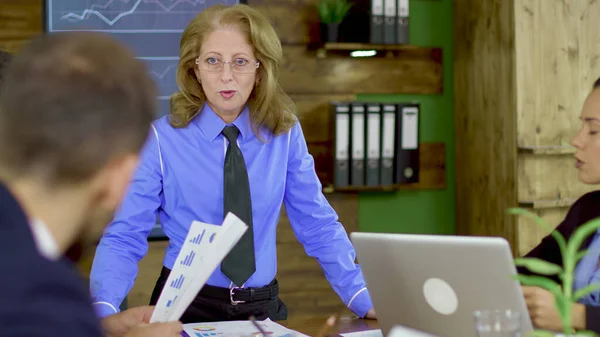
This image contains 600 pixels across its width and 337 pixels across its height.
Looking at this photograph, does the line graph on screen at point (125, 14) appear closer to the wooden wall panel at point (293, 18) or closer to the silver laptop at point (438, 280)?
the wooden wall panel at point (293, 18)

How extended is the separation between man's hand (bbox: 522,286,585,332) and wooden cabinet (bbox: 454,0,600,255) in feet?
7.68

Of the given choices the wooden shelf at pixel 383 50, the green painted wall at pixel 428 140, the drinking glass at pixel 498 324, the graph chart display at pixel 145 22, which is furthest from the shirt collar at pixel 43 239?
the green painted wall at pixel 428 140

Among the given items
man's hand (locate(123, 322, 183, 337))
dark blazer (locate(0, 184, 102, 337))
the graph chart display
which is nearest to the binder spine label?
the graph chart display

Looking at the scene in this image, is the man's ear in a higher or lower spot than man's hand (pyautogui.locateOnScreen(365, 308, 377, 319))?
higher

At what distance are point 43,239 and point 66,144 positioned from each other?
11 cm

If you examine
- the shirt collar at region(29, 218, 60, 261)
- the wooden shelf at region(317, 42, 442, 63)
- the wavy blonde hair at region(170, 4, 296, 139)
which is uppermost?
the wooden shelf at region(317, 42, 442, 63)

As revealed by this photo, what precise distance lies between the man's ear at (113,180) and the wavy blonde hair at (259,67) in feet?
4.12

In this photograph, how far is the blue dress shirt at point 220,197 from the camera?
2023mm

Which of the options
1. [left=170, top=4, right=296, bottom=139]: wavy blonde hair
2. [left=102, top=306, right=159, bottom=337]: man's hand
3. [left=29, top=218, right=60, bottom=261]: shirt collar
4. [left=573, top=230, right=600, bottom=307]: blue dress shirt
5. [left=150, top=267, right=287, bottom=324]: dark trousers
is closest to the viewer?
[left=29, top=218, right=60, bottom=261]: shirt collar

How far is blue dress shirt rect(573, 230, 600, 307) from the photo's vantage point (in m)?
1.66

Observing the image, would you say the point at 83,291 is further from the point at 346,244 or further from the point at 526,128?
the point at 526,128

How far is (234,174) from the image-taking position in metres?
2.12

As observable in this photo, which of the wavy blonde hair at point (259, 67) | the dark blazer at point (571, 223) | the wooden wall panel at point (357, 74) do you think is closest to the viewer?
the dark blazer at point (571, 223)

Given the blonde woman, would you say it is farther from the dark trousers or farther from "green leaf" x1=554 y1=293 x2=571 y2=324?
"green leaf" x1=554 y1=293 x2=571 y2=324
